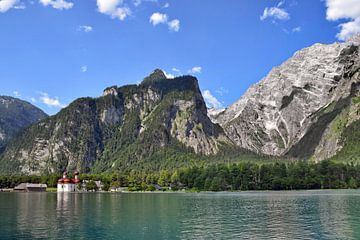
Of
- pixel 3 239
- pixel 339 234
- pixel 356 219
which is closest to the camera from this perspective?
pixel 3 239

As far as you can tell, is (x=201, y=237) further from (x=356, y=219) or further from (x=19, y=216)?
(x=19, y=216)

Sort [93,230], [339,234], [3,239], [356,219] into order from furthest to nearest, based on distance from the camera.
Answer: [356,219] → [93,230] → [339,234] → [3,239]

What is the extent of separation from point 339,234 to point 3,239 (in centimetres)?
4128

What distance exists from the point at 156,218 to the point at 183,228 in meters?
13.8

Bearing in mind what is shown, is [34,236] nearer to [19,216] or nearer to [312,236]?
[19,216]

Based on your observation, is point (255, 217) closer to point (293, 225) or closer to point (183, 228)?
point (293, 225)

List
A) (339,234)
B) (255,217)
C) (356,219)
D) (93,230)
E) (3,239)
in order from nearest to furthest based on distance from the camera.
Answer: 1. (3,239)
2. (339,234)
3. (93,230)
4. (356,219)
5. (255,217)

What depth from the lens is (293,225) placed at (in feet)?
218

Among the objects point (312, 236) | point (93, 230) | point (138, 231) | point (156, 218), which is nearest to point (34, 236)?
point (93, 230)

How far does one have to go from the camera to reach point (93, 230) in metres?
60.8

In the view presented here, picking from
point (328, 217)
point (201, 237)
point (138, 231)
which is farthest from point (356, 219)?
point (138, 231)

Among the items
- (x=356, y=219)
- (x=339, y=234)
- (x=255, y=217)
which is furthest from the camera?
(x=255, y=217)

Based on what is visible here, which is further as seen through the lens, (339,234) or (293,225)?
(293,225)

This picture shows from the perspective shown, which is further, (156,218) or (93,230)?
(156,218)
